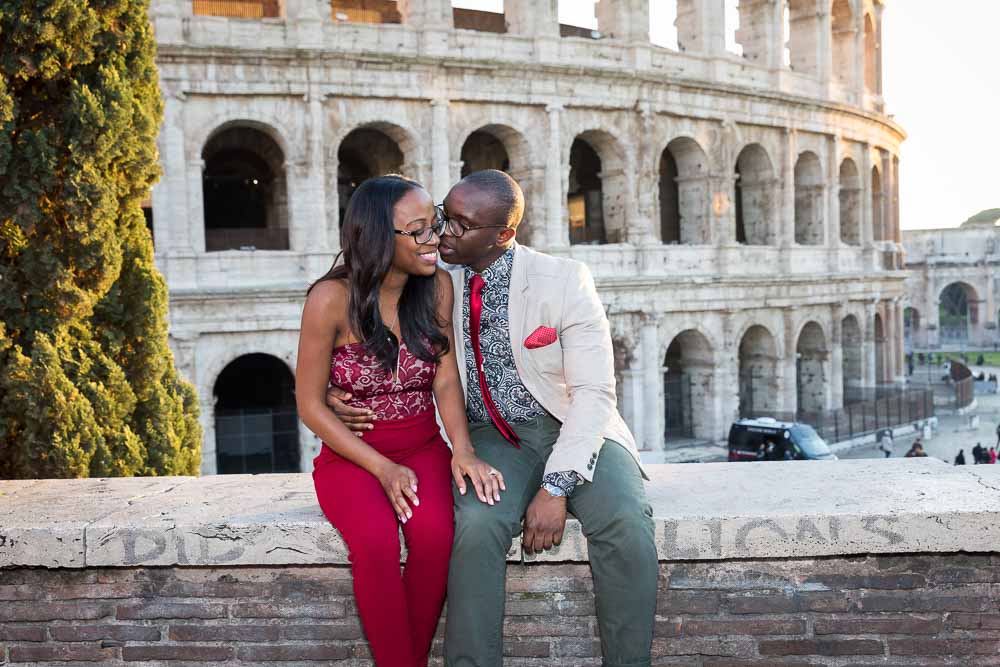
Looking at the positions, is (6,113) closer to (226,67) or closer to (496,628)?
(496,628)

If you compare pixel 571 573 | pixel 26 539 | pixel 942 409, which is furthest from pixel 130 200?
pixel 942 409

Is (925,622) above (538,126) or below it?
below

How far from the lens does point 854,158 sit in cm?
2612

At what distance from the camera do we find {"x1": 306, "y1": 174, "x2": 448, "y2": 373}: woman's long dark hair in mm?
3701

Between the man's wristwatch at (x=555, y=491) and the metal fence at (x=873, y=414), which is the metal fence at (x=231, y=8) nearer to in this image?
the metal fence at (x=873, y=414)

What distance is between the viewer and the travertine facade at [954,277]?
53.4 meters

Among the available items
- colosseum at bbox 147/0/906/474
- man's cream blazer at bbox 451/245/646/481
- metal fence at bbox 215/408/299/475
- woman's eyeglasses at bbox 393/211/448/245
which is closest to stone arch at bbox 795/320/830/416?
colosseum at bbox 147/0/906/474

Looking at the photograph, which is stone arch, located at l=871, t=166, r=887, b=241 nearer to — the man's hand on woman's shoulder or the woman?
the woman

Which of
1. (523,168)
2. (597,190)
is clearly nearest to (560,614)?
(523,168)

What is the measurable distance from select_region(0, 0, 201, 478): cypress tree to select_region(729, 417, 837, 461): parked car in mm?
12244

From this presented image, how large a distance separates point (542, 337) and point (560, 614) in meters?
1.09

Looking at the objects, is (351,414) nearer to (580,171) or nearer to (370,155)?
(370,155)

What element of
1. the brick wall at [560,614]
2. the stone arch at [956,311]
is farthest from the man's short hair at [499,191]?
the stone arch at [956,311]

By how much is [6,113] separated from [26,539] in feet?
18.1
